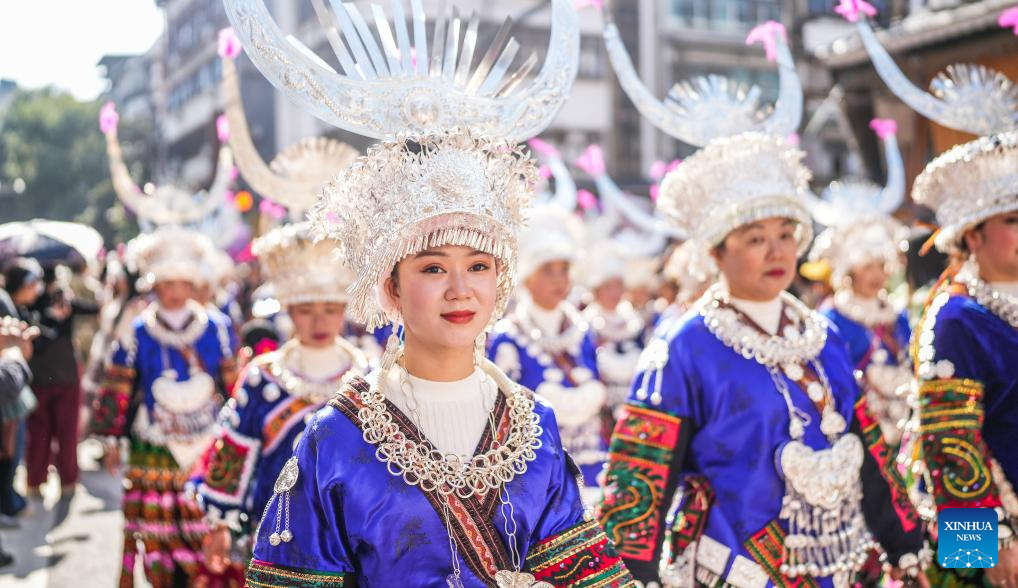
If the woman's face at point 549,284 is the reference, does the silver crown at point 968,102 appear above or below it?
above

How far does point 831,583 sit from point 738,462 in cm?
52

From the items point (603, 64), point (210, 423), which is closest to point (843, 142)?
point (603, 64)

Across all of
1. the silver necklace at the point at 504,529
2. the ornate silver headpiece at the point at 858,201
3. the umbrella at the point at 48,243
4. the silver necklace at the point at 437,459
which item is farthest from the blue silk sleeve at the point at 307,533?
the umbrella at the point at 48,243

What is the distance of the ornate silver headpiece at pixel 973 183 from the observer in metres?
3.99

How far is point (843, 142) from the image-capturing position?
29391mm

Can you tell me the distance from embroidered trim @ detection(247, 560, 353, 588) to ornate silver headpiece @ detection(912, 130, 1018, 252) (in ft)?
9.75

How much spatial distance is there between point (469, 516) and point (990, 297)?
8.24 feet

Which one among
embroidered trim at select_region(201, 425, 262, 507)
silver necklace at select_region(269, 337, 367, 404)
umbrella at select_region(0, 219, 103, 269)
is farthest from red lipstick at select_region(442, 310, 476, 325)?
umbrella at select_region(0, 219, 103, 269)

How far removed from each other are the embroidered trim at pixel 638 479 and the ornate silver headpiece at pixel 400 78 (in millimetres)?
1210

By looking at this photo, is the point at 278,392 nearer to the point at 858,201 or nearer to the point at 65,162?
the point at 858,201

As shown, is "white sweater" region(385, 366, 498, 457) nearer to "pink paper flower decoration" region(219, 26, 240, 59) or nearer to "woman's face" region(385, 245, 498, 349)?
"woman's face" region(385, 245, 498, 349)

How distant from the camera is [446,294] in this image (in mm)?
2600

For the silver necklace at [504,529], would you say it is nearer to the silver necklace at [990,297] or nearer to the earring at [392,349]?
the earring at [392,349]

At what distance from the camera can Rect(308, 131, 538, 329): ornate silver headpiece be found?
261 centimetres
